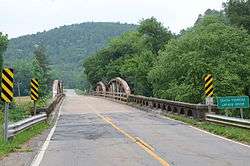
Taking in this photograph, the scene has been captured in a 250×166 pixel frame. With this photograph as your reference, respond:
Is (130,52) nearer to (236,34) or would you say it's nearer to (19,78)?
(236,34)

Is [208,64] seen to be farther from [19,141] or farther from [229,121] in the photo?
[19,141]

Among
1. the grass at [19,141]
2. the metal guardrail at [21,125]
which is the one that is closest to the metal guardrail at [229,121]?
the grass at [19,141]

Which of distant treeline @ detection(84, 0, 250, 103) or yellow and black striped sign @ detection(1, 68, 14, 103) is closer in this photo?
yellow and black striped sign @ detection(1, 68, 14, 103)

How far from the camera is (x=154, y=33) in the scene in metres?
75.2

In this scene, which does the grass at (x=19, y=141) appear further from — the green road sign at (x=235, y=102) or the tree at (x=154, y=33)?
the tree at (x=154, y=33)

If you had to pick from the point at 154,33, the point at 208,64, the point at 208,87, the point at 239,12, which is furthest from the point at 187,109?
the point at 154,33

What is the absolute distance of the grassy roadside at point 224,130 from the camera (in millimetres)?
16281

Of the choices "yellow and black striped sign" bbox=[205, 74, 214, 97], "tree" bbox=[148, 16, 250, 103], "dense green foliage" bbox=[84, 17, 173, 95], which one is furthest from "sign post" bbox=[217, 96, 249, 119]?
"dense green foliage" bbox=[84, 17, 173, 95]

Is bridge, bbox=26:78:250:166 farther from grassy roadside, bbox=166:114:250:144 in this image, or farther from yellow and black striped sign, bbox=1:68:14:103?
yellow and black striped sign, bbox=1:68:14:103

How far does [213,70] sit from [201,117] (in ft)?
61.9

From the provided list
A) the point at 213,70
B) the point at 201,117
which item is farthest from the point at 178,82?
the point at 201,117

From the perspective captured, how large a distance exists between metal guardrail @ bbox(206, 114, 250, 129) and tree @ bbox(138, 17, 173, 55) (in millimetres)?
52005

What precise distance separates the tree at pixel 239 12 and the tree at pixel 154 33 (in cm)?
1365

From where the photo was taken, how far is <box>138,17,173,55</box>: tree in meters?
73.2
